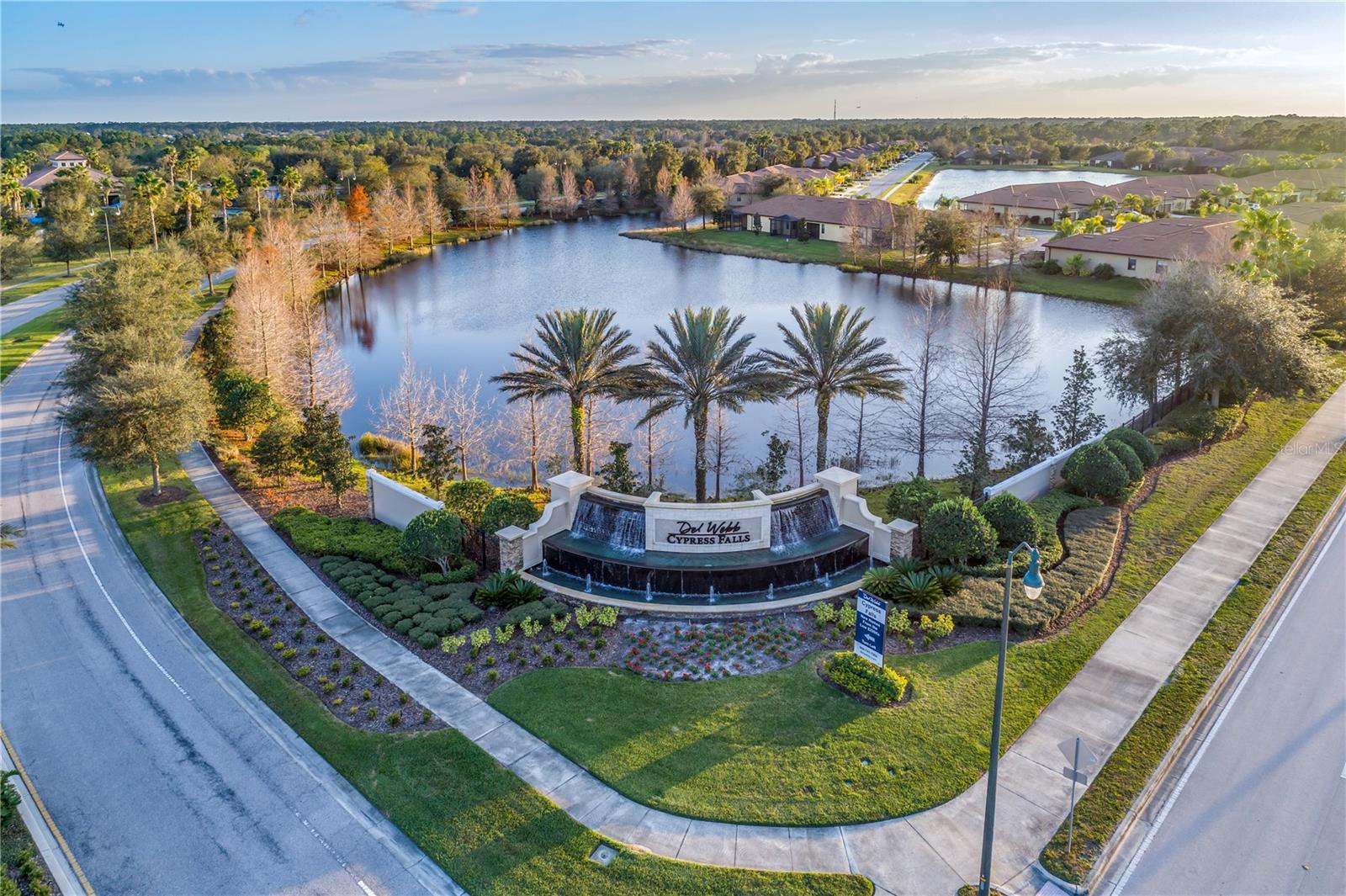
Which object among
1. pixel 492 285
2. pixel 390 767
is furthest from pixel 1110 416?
pixel 492 285

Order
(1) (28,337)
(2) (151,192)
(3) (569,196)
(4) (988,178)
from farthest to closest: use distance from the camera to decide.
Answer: (4) (988,178)
(3) (569,196)
(2) (151,192)
(1) (28,337)

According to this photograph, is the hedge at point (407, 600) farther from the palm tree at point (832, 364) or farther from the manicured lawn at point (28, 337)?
the manicured lawn at point (28, 337)

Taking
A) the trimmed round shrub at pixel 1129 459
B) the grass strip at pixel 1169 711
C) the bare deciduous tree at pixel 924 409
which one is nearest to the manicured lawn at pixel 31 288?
the bare deciduous tree at pixel 924 409

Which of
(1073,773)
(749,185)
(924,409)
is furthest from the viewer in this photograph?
(749,185)

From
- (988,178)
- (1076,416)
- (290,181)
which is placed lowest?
(1076,416)

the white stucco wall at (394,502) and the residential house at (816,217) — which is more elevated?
the residential house at (816,217)

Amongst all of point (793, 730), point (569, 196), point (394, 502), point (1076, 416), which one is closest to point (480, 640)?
point (793, 730)

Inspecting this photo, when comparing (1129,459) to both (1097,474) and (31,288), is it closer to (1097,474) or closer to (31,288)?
(1097,474)

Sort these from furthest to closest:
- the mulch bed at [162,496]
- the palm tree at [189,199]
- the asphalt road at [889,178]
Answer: the asphalt road at [889,178]
the palm tree at [189,199]
the mulch bed at [162,496]
